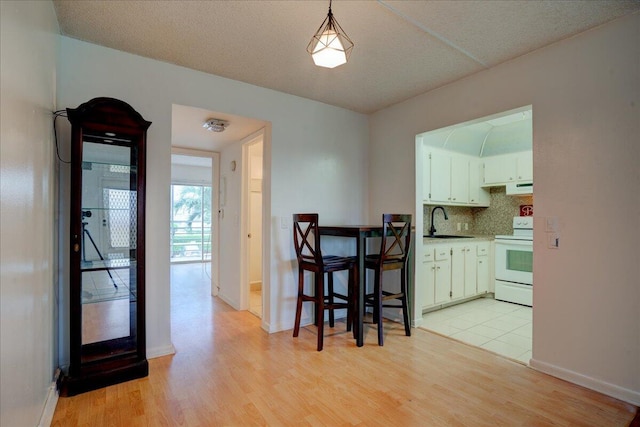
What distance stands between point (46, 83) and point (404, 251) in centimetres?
294

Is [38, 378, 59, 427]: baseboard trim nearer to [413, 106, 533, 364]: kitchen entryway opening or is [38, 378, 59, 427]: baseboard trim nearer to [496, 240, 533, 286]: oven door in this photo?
[413, 106, 533, 364]: kitchen entryway opening

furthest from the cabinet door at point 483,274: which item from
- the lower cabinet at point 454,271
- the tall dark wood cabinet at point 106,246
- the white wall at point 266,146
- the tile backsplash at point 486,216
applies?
the tall dark wood cabinet at point 106,246

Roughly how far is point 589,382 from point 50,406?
3.44 meters

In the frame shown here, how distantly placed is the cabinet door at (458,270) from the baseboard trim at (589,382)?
1617 mm

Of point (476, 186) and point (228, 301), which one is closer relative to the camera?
point (228, 301)

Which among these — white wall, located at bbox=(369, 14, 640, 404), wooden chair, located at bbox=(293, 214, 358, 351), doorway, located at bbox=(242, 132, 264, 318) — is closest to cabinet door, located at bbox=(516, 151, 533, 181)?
white wall, located at bbox=(369, 14, 640, 404)

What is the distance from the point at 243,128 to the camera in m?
3.48

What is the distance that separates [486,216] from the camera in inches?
203

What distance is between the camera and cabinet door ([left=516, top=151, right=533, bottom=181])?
4371mm

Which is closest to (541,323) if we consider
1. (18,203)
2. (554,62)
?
(554,62)

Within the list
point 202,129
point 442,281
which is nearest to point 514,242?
point 442,281

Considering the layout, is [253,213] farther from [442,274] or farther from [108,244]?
[442,274]

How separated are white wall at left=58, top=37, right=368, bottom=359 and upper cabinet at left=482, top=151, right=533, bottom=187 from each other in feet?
7.32

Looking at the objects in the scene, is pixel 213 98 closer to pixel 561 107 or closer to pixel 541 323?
pixel 561 107
